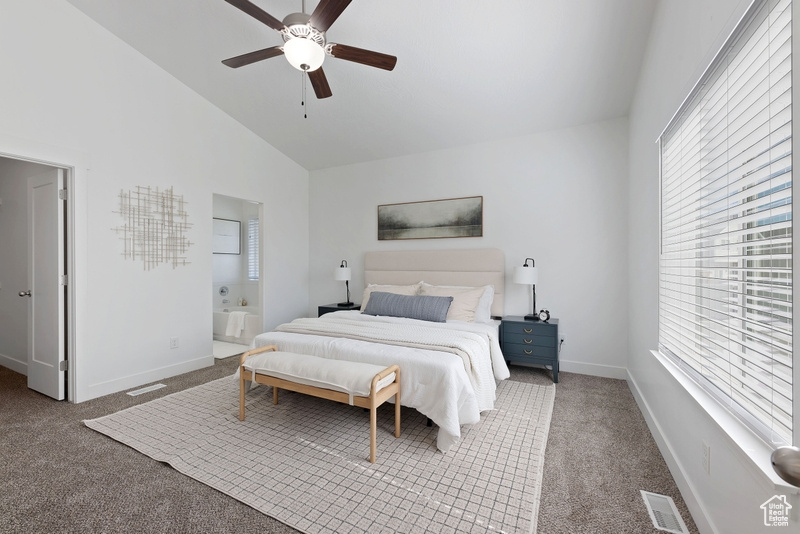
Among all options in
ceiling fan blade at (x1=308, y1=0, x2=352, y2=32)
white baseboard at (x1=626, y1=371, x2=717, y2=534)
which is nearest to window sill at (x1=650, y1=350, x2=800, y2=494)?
white baseboard at (x1=626, y1=371, x2=717, y2=534)

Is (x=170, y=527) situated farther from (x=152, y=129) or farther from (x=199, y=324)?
(x=152, y=129)

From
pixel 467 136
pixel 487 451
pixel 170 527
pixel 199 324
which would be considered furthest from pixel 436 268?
pixel 170 527

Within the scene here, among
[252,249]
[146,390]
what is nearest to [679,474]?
[146,390]

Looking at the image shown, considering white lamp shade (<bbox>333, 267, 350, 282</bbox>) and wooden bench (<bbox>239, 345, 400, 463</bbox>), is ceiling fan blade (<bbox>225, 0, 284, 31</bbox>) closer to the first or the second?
wooden bench (<bbox>239, 345, 400, 463</bbox>)

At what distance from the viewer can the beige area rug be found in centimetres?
178

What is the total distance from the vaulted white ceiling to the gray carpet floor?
2.87 meters

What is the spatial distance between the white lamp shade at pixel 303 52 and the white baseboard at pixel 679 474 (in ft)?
10.2

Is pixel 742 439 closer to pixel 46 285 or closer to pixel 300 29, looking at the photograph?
pixel 300 29

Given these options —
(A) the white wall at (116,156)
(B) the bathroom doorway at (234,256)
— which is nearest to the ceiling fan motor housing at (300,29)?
(A) the white wall at (116,156)

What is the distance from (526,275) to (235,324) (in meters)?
4.13

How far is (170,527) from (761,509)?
2295 millimetres

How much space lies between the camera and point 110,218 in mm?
3387

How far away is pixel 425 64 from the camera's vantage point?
3.22m

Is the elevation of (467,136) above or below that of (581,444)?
above
